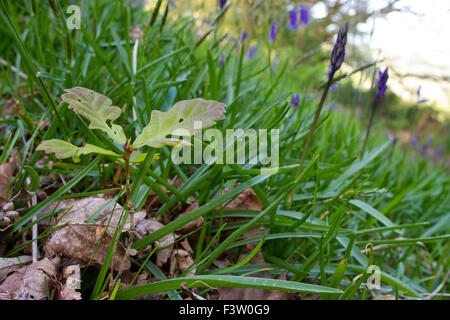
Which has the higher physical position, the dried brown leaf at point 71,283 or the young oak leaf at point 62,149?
the young oak leaf at point 62,149

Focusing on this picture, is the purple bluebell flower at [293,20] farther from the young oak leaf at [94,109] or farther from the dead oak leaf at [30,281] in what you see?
the dead oak leaf at [30,281]

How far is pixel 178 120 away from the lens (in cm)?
57

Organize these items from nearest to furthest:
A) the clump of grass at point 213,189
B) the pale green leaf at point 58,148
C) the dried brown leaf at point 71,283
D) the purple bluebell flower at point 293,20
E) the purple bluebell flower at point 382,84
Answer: the pale green leaf at point 58,148, the dried brown leaf at point 71,283, the clump of grass at point 213,189, the purple bluebell flower at point 382,84, the purple bluebell flower at point 293,20

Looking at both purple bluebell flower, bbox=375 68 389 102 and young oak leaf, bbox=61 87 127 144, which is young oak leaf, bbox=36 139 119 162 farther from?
purple bluebell flower, bbox=375 68 389 102

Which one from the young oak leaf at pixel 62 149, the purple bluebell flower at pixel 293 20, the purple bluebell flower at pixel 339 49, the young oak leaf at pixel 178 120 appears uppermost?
the purple bluebell flower at pixel 293 20

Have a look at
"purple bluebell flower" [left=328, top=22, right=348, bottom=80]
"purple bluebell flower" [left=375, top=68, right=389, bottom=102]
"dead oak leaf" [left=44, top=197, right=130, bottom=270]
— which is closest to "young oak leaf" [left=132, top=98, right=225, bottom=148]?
"dead oak leaf" [left=44, top=197, right=130, bottom=270]

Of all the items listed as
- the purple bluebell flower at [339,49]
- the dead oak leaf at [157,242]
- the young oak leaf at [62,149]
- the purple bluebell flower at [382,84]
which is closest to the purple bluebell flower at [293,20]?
the purple bluebell flower at [382,84]

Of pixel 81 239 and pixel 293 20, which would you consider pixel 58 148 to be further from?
pixel 293 20

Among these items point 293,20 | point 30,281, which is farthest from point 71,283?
point 293,20

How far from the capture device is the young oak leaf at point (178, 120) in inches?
21.9

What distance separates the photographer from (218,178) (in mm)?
1000
